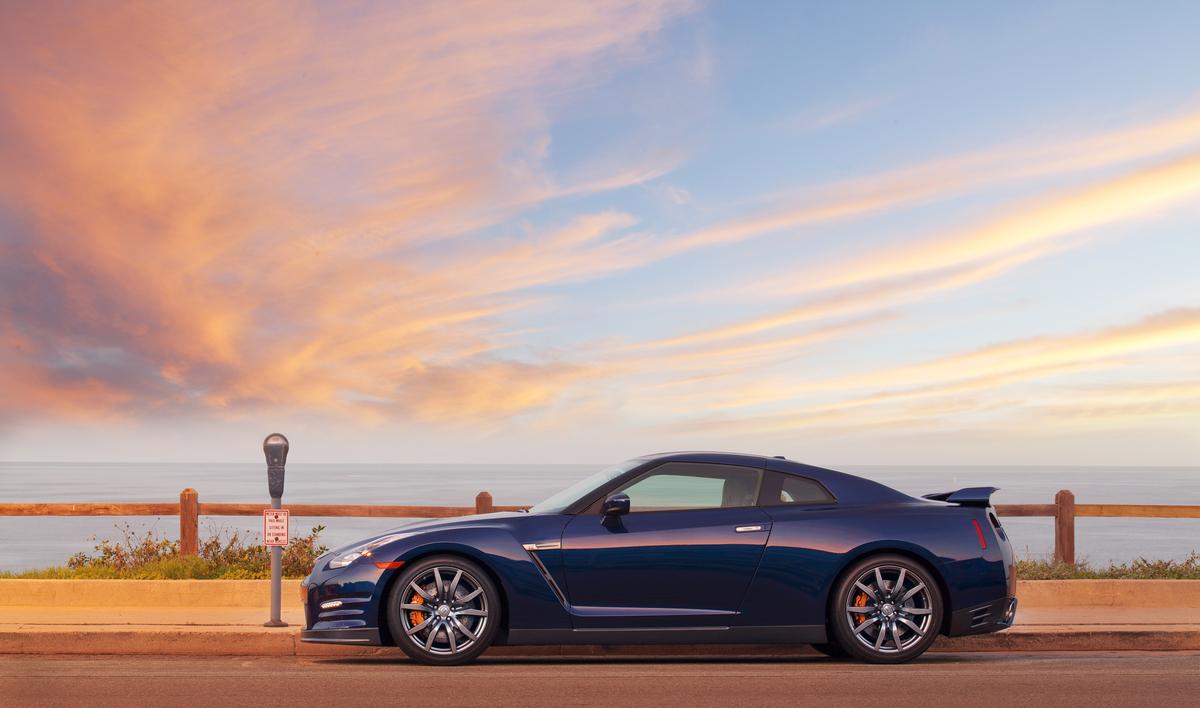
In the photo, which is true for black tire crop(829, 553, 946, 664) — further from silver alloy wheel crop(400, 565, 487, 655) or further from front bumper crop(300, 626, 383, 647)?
front bumper crop(300, 626, 383, 647)

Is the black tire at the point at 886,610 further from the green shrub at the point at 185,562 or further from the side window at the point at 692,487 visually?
the green shrub at the point at 185,562

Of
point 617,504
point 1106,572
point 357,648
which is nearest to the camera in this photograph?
point 617,504

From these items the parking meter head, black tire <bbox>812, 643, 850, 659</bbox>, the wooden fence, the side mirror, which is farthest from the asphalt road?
the wooden fence

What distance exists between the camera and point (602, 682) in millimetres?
8477

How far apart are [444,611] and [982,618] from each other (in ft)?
13.2

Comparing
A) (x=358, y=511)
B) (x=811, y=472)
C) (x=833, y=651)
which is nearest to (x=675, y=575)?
(x=811, y=472)

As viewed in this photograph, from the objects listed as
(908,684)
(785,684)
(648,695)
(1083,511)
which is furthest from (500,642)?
(1083,511)

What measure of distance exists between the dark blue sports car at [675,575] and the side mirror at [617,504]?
0.01 m

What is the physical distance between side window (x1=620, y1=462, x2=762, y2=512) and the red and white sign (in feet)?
11.2

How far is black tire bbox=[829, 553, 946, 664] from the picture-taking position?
9211 millimetres

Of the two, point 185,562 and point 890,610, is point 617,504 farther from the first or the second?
point 185,562

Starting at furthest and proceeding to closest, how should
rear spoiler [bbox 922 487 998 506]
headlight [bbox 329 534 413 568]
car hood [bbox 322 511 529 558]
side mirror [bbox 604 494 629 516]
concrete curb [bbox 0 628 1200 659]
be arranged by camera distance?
concrete curb [bbox 0 628 1200 659] < rear spoiler [bbox 922 487 998 506] < car hood [bbox 322 511 529 558] < headlight [bbox 329 534 413 568] < side mirror [bbox 604 494 629 516]

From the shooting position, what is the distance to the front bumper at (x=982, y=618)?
9.27m

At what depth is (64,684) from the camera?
850 cm
